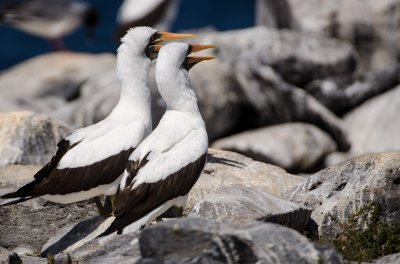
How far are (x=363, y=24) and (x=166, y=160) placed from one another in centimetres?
1597

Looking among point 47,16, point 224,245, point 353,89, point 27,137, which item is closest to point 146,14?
point 47,16

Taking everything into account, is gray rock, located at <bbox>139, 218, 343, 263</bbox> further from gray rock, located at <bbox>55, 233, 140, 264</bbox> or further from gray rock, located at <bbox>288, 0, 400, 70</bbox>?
gray rock, located at <bbox>288, 0, 400, 70</bbox>

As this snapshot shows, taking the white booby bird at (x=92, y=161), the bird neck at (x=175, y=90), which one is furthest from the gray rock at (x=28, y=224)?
the bird neck at (x=175, y=90)

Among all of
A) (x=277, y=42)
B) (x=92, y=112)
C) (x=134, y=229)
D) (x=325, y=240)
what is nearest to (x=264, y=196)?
(x=325, y=240)

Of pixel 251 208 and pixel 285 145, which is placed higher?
pixel 251 208

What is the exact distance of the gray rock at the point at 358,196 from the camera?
30.7ft

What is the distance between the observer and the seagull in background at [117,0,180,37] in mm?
27969

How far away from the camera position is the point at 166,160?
8.75 m

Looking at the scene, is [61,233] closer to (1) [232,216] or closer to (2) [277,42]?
(1) [232,216]

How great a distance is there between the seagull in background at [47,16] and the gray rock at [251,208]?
2006 centimetres

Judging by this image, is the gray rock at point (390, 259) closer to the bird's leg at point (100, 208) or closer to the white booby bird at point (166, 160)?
the white booby bird at point (166, 160)

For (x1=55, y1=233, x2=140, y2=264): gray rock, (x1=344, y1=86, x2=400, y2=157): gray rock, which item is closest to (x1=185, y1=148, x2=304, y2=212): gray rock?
(x1=55, y1=233, x2=140, y2=264): gray rock

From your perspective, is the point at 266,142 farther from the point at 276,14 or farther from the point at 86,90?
the point at 276,14

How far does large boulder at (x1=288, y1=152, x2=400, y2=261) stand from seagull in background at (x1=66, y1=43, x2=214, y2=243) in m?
1.47
